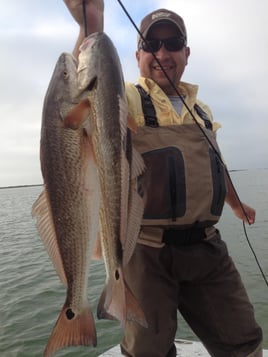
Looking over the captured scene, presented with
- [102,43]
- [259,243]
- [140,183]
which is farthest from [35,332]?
[259,243]

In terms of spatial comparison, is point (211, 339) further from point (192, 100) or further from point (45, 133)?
point (45, 133)

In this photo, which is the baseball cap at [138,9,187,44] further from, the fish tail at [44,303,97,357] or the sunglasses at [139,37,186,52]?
the fish tail at [44,303,97,357]

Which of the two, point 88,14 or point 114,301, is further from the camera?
point 88,14

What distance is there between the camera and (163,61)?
335cm

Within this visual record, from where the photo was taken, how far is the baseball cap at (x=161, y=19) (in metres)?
3.30

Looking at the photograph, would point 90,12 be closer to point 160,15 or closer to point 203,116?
point 160,15

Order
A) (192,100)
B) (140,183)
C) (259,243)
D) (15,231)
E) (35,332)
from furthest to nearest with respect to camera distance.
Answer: (15,231) → (259,243) → (35,332) → (192,100) → (140,183)

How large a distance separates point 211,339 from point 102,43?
2.68 metres

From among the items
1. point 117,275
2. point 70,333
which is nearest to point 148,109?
point 117,275

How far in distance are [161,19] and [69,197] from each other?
2.06 meters

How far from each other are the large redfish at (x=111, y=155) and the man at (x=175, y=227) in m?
1.03

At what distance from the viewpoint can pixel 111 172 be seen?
1.92 m

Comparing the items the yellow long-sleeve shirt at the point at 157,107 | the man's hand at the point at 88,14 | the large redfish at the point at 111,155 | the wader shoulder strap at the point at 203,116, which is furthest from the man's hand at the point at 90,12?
the wader shoulder strap at the point at 203,116

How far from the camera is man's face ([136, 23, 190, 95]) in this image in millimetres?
3344
